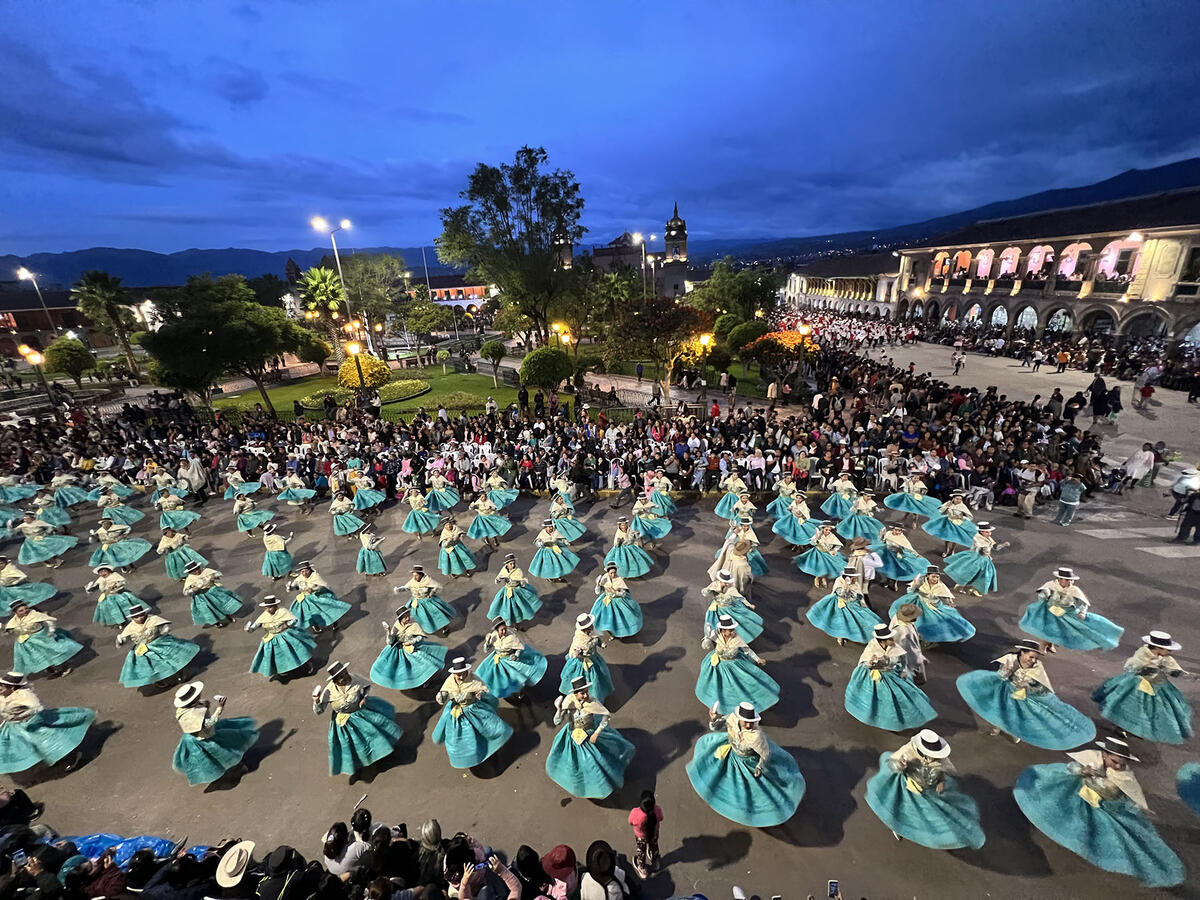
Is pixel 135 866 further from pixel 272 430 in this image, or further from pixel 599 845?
pixel 272 430

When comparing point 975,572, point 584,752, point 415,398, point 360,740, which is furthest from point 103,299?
point 975,572

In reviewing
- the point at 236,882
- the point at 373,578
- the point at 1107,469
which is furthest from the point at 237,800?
the point at 1107,469

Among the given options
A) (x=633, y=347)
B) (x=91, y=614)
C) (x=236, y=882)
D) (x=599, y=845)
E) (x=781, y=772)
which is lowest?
(x=91, y=614)

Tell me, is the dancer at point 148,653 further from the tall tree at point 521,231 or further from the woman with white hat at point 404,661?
the tall tree at point 521,231

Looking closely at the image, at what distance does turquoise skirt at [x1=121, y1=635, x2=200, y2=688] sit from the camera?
29.7 feet

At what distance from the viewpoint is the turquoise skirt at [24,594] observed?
37.7 feet

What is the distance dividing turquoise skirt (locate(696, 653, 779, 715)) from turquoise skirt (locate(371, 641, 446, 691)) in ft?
14.7

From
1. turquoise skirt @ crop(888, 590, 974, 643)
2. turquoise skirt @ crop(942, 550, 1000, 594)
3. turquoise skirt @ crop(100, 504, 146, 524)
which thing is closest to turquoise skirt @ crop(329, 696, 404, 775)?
turquoise skirt @ crop(888, 590, 974, 643)

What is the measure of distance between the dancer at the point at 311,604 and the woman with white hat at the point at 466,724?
14.7 feet

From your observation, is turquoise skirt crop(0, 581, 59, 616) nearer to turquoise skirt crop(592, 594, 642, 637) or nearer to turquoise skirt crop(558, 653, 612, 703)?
turquoise skirt crop(558, 653, 612, 703)

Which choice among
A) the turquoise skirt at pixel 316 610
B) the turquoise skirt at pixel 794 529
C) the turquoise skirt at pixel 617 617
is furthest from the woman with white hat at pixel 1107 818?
the turquoise skirt at pixel 316 610

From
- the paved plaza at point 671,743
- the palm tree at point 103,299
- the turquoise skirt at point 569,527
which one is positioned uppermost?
the palm tree at point 103,299

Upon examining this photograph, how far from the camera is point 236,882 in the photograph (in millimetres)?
4922

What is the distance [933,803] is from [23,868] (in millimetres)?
9814
